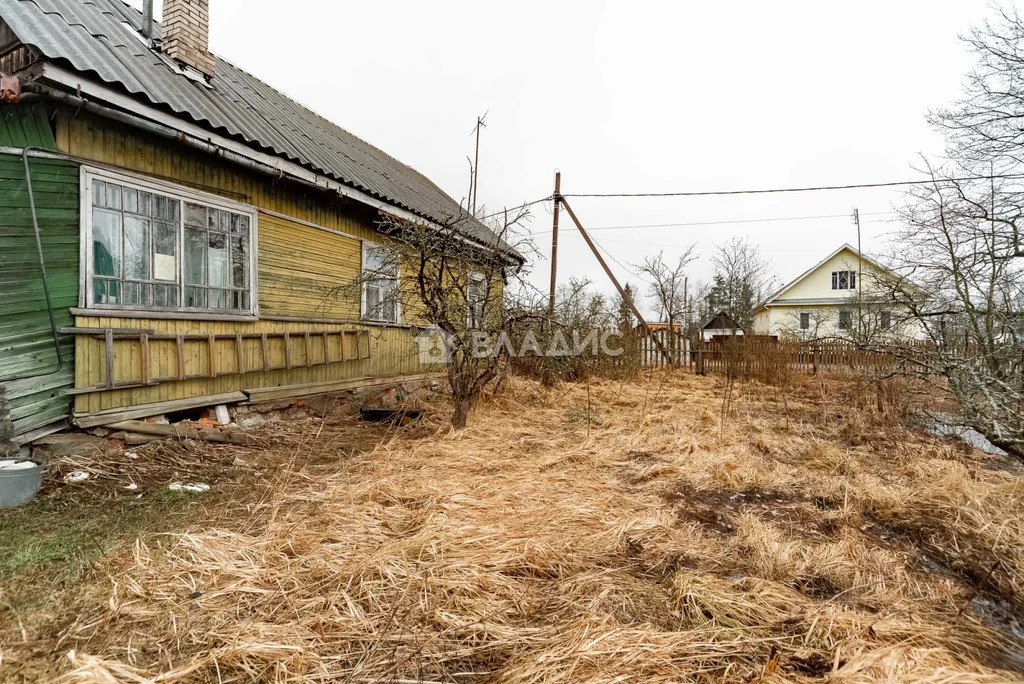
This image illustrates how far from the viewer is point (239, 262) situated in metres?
5.86

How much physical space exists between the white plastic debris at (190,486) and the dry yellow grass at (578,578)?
2.06 feet

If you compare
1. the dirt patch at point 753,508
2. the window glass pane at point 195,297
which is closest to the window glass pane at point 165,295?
the window glass pane at point 195,297

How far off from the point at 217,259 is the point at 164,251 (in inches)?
24.2

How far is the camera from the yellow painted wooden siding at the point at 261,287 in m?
4.43

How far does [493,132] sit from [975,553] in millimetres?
12669

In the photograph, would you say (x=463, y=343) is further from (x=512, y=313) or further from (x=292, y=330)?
(x=292, y=330)

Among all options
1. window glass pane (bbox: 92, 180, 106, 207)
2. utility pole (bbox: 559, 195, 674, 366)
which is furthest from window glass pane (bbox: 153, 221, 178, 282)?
utility pole (bbox: 559, 195, 674, 366)

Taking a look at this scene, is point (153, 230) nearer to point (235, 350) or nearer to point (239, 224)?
point (239, 224)

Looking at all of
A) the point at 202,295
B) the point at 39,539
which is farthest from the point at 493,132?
the point at 39,539

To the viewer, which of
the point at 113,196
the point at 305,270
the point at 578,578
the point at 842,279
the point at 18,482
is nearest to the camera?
the point at 578,578

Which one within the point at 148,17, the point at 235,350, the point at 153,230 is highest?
the point at 148,17

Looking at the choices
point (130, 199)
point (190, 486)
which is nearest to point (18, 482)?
point (190, 486)

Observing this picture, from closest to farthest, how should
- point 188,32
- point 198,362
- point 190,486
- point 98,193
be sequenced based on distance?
point 190,486
point 98,193
point 198,362
point 188,32

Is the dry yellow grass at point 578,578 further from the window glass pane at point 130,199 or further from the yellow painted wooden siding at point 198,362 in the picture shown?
the window glass pane at point 130,199
